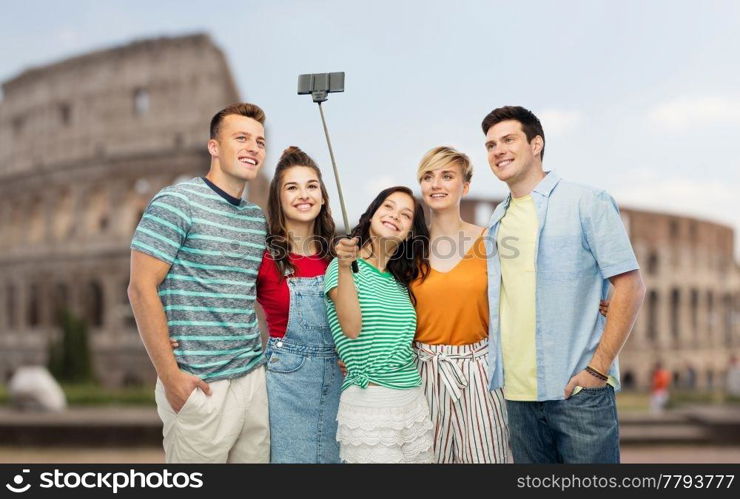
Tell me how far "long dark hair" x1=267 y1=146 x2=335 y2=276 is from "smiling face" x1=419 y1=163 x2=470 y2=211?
503 millimetres

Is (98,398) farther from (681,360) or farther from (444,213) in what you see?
(681,360)

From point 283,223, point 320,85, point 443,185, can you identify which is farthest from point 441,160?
point 283,223

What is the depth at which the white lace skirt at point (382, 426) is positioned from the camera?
2809mm

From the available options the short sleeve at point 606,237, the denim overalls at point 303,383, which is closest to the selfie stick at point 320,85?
the denim overalls at point 303,383

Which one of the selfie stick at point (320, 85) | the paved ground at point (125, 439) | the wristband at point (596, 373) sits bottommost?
the paved ground at point (125, 439)

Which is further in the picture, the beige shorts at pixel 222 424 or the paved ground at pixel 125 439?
the paved ground at pixel 125 439

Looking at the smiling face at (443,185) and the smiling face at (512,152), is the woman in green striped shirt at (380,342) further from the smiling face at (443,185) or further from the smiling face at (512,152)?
the smiling face at (512,152)

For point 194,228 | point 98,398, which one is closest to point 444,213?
point 194,228

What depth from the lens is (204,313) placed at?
2875 millimetres

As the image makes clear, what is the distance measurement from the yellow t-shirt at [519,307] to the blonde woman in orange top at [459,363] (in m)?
0.13

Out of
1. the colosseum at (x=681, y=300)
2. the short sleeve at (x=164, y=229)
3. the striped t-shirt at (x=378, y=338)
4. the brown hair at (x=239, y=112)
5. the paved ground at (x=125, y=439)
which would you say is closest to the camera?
the short sleeve at (x=164, y=229)

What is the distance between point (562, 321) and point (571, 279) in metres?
0.18

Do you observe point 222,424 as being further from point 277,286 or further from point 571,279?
point 571,279
